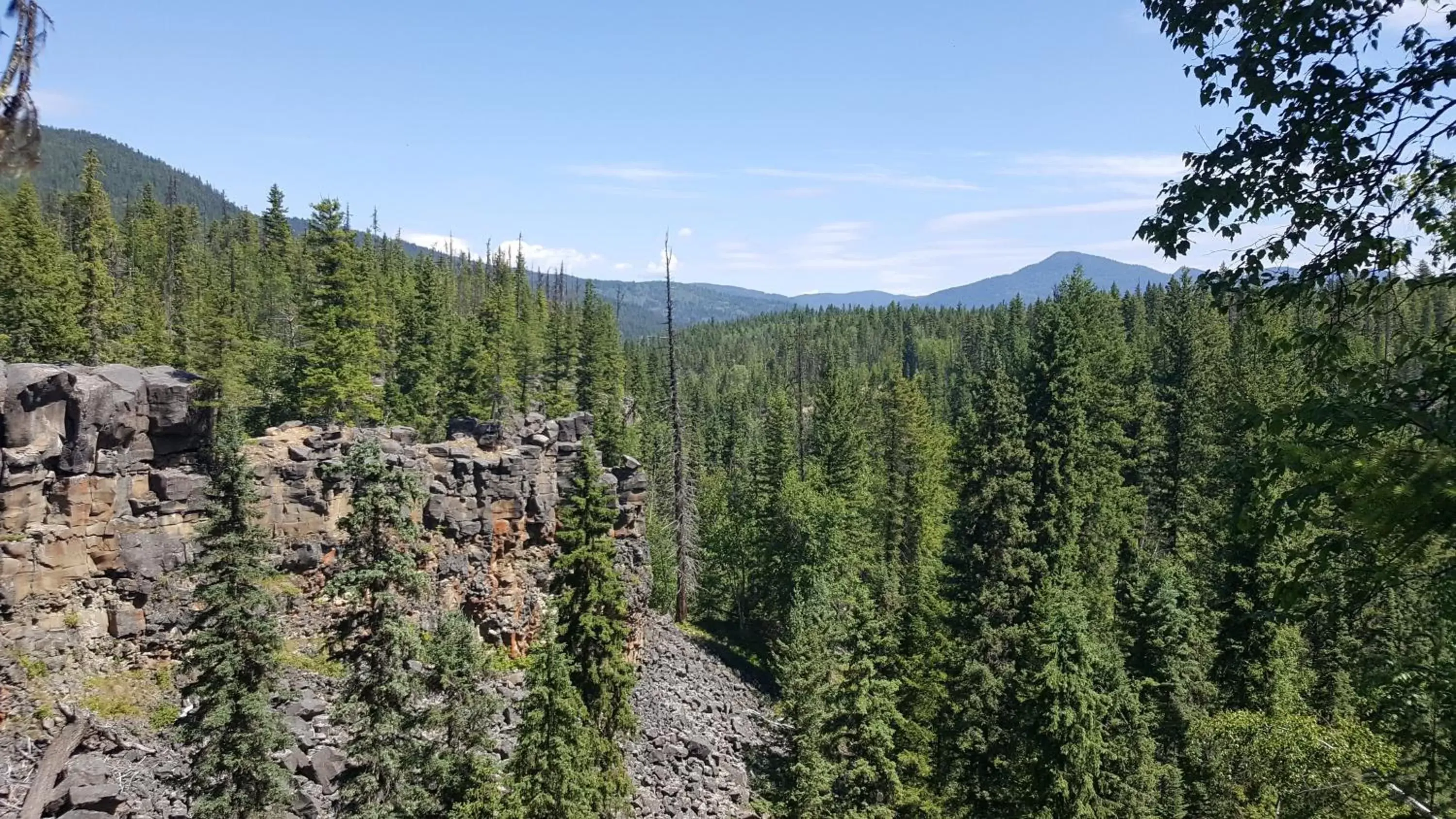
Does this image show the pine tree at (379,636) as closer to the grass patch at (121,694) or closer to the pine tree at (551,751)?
the pine tree at (551,751)

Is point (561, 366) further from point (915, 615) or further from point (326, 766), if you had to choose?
point (326, 766)

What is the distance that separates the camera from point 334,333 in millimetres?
40625

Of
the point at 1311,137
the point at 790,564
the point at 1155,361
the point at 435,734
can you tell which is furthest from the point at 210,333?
the point at 1155,361

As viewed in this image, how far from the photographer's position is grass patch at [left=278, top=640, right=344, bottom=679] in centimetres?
2967

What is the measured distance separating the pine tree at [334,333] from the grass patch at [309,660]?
43.8ft

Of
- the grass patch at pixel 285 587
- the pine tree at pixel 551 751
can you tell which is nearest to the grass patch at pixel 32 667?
the grass patch at pixel 285 587

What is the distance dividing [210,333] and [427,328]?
2428 cm

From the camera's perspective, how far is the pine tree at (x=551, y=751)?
63.7 feet

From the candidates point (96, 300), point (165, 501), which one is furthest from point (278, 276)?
point (165, 501)

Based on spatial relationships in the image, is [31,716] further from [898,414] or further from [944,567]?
[898,414]

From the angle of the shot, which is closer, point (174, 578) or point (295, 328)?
point (174, 578)

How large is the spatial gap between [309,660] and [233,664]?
1461 centimetres

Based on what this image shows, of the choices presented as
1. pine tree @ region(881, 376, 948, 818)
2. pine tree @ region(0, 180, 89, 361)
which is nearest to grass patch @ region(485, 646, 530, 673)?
pine tree @ region(881, 376, 948, 818)

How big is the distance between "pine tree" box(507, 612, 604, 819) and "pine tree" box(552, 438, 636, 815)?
15.0 feet
